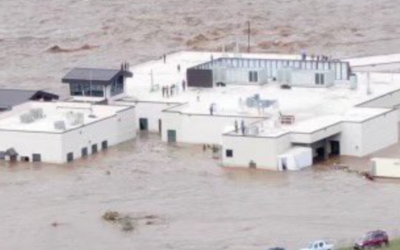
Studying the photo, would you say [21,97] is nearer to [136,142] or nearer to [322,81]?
[136,142]

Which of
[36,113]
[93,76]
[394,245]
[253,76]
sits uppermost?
[93,76]

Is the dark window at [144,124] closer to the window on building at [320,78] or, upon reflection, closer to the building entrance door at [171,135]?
the building entrance door at [171,135]

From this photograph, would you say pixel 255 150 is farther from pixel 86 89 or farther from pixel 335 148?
pixel 86 89

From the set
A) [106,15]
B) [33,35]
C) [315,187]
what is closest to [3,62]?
[33,35]

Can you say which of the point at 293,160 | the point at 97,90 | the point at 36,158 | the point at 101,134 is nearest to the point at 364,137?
the point at 293,160

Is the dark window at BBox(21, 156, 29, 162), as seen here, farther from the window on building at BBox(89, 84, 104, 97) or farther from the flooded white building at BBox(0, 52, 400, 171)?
the window on building at BBox(89, 84, 104, 97)
